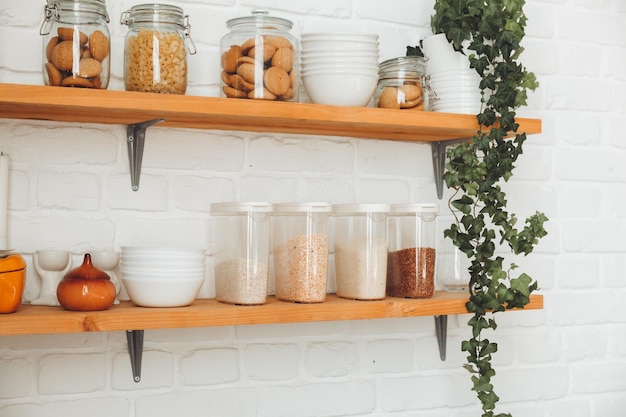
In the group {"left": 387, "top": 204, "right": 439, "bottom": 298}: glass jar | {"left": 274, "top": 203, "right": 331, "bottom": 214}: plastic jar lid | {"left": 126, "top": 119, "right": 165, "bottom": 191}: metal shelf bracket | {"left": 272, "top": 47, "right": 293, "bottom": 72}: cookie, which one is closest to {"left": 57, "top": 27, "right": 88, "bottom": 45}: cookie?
{"left": 126, "top": 119, "right": 165, "bottom": 191}: metal shelf bracket

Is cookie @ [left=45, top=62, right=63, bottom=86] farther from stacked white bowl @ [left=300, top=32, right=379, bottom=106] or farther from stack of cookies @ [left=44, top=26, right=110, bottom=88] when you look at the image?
stacked white bowl @ [left=300, top=32, right=379, bottom=106]

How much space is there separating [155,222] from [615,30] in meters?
1.27

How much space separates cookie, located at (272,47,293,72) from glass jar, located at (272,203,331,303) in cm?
26

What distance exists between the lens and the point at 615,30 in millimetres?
2027

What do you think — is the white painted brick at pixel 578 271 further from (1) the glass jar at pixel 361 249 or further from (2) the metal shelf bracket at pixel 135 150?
(2) the metal shelf bracket at pixel 135 150

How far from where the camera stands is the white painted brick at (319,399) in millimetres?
1661

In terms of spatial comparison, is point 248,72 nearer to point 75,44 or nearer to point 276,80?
point 276,80

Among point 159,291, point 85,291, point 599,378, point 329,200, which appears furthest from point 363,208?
point 599,378

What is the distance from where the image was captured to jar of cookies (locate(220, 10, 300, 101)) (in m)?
1.44

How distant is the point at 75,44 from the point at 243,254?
467 millimetres

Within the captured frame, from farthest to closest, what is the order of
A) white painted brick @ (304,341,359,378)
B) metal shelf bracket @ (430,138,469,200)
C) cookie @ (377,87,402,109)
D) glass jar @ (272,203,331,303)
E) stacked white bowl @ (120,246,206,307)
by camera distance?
metal shelf bracket @ (430,138,469,200) → white painted brick @ (304,341,359,378) → cookie @ (377,87,402,109) → glass jar @ (272,203,331,303) → stacked white bowl @ (120,246,206,307)

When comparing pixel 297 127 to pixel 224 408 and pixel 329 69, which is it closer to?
pixel 329 69

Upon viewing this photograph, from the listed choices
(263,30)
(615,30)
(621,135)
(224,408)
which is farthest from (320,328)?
(615,30)

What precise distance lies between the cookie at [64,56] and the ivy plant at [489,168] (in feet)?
2.45
